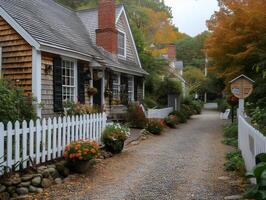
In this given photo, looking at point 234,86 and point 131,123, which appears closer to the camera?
point 234,86

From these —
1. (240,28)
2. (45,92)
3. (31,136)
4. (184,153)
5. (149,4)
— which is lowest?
(184,153)

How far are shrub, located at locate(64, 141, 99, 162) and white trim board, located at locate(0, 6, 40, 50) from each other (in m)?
4.20

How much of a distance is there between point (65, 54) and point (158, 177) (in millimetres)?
6207

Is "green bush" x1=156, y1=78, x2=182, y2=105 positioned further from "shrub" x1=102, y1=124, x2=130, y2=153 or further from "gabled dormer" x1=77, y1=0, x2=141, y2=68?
"shrub" x1=102, y1=124, x2=130, y2=153

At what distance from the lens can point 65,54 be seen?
11422 millimetres

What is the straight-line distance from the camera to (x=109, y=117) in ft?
51.1

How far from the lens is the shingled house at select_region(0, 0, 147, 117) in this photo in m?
10.3

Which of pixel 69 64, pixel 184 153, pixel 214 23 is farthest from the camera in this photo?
pixel 214 23

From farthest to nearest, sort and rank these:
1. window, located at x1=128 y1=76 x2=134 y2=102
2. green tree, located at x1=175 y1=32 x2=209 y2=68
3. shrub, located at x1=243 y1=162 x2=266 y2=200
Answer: green tree, located at x1=175 y1=32 x2=209 y2=68 → window, located at x1=128 y1=76 x2=134 y2=102 → shrub, located at x1=243 y1=162 x2=266 y2=200

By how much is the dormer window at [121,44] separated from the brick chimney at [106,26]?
1172mm

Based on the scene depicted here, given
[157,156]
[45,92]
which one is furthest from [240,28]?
[45,92]

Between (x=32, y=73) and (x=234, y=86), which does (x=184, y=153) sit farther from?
(x=32, y=73)

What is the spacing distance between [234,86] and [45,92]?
623 cm

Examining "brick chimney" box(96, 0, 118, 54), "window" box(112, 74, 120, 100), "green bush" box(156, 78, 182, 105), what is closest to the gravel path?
"window" box(112, 74, 120, 100)
